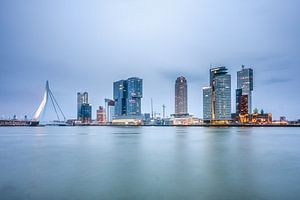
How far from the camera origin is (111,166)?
19.7m

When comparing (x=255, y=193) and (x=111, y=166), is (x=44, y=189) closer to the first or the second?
(x=111, y=166)

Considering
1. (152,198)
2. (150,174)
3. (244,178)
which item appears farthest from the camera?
(150,174)

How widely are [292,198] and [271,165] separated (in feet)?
31.1

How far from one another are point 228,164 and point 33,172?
48.8ft

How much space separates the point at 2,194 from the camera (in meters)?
11.7

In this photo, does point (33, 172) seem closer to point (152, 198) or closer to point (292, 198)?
point (152, 198)

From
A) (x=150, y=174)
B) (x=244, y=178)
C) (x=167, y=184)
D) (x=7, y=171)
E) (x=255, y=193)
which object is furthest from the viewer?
(x=7, y=171)

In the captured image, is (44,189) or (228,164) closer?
(44,189)

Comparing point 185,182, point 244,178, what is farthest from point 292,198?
point 185,182

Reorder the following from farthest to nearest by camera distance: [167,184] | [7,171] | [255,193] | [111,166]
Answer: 1. [111,166]
2. [7,171]
3. [167,184]
4. [255,193]

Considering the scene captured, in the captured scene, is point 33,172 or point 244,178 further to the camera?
point 33,172

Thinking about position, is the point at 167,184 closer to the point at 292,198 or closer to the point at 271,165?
the point at 292,198

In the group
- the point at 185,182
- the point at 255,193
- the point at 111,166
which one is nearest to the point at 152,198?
the point at 185,182

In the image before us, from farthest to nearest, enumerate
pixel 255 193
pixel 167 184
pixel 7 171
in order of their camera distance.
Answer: pixel 7 171
pixel 167 184
pixel 255 193
